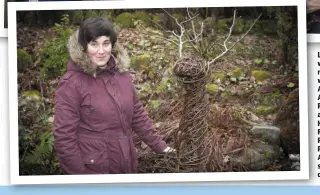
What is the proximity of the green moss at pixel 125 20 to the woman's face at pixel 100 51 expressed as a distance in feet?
0.23

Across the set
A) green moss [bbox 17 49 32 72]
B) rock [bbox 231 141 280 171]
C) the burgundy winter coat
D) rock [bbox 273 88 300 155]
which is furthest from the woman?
rock [bbox 273 88 300 155]

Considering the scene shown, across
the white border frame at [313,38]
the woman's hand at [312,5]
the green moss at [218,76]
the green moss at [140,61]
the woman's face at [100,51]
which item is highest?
the woman's hand at [312,5]

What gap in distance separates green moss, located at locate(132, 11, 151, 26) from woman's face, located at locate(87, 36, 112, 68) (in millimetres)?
124

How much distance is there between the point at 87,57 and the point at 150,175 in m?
0.46

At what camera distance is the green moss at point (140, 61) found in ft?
5.89

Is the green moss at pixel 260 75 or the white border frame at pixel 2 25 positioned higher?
the white border frame at pixel 2 25

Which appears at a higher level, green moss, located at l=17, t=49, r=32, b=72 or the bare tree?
the bare tree

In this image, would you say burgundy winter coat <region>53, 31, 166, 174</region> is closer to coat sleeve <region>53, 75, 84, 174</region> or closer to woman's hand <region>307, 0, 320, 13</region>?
coat sleeve <region>53, 75, 84, 174</region>

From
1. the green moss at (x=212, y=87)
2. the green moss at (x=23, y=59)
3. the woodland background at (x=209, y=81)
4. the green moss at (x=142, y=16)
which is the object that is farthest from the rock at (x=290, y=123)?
the green moss at (x=23, y=59)

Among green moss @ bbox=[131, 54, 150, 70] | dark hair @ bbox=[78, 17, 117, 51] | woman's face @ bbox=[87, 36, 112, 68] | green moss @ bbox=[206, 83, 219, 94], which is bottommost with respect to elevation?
green moss @ bbox=[206, 83, 219, 94]

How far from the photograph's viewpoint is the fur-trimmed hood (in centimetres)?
177

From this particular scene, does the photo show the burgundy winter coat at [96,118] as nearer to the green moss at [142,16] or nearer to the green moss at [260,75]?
the green moss at [142,16]

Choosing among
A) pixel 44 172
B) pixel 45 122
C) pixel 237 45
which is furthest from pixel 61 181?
pixel 237 45

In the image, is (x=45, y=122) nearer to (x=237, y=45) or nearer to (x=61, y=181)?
(x=61, y=181)
